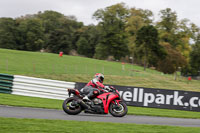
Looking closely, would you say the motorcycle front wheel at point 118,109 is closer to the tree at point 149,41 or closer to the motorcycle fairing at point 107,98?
the motorcycle fairing at point 107,98

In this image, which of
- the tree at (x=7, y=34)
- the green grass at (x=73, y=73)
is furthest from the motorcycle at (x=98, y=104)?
the tree at (x=7, y=34)

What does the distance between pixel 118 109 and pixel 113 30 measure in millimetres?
60347

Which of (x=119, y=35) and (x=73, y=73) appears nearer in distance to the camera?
(x=73, y=73)

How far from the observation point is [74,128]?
7629 mm

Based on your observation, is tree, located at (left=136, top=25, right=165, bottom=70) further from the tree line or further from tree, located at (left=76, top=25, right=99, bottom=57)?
tree, located at (left=76, top=25, right=99, bottom=57)

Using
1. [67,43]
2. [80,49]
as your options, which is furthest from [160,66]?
[80,49]

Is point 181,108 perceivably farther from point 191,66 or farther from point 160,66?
point 191,66

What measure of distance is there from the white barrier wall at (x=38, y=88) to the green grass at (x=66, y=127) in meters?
7.55

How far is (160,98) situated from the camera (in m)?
16.0

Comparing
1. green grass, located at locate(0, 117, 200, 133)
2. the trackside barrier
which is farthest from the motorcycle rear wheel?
the trackside barrier

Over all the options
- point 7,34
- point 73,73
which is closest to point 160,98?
point 73,73

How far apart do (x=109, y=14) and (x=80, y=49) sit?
15416 mm

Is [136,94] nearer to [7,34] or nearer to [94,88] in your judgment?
[94,88]

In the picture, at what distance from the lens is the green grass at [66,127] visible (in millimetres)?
7074
